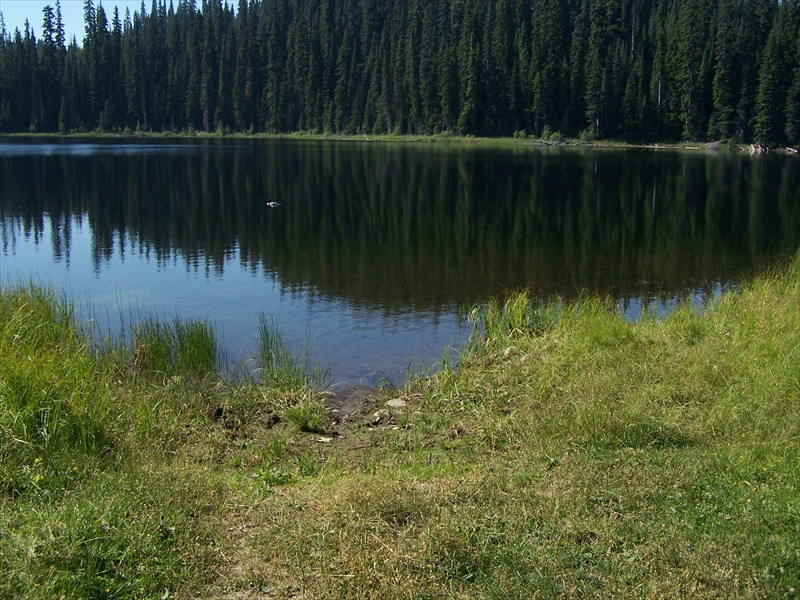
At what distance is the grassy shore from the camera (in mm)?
4508

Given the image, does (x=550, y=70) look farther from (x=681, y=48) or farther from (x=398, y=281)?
(x=398, y=281)

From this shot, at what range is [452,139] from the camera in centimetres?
8925

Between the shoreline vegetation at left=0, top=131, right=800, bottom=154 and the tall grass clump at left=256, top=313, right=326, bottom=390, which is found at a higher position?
the shoreline vegetation at left=0, top=131, right=800, bottom=154

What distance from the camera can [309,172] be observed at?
4375 centimetres

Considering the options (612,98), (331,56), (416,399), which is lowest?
(416,399)

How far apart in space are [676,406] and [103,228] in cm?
2136

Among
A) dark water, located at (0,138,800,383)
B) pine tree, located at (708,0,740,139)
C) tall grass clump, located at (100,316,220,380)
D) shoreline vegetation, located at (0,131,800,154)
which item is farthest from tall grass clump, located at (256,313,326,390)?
pine tree, located at (708,0,740,139)

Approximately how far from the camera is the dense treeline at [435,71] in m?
80.3

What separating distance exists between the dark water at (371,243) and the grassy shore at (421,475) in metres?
2.62

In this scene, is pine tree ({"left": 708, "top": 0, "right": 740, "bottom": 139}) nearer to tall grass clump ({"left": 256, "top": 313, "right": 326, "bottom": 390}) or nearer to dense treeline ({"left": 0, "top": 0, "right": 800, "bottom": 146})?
dense treeline ({"left": 0, "top": 0, "right": 800, "bottom": 146})

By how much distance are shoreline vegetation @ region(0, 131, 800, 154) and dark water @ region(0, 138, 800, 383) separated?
32721 mm

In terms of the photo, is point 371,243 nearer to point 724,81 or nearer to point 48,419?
point 48,419

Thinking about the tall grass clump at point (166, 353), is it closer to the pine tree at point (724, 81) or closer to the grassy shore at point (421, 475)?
the grassy shore at point (421, 475)

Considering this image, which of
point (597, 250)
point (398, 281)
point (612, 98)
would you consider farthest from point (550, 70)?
point (398, 281)
